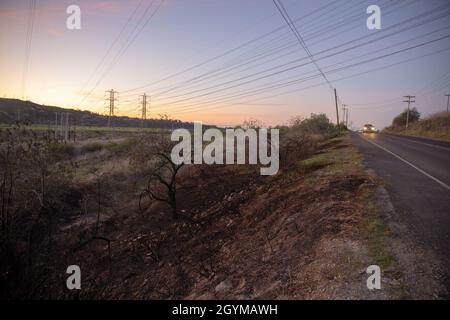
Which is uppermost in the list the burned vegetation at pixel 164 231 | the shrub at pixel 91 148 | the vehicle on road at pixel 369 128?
the vehicle on road at pixel 369 128

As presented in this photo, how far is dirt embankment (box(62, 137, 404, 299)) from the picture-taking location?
18.0 feet

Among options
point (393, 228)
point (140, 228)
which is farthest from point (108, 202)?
point (393, 228)

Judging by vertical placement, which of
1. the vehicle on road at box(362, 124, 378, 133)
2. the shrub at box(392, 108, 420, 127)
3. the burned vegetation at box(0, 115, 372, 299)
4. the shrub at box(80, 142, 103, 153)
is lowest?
the burned vegetation at box(0, 115, 372, 299)

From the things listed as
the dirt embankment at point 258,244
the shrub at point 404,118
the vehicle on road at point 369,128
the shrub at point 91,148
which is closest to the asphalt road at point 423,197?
the dirt embankment at point 258,244

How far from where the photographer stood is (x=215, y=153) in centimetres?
2248

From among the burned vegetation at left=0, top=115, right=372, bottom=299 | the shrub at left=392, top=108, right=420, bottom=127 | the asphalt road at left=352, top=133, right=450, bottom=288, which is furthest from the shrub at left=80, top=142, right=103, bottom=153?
the shrub at left=392, top=108, right=420, bottom=127

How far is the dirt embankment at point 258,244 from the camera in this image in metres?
5.48

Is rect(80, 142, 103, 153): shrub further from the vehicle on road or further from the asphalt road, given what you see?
the vehicle on road

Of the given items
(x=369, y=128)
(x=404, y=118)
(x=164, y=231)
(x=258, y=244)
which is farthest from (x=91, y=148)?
(x=404, y=118)

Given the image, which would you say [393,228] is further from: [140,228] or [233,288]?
[140,228]

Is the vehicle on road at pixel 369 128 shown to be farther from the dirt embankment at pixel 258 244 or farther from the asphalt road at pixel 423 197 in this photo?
the dirt embankment at pixel 258 244

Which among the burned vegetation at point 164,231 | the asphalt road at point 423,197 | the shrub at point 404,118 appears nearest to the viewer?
the asphalt road at point 423,197

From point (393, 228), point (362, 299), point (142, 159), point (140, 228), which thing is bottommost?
point (140, 228)

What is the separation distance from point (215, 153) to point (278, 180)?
9258 mm
